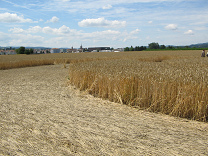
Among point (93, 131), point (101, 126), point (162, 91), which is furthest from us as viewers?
point (162, 91)

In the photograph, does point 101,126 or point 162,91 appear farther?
point 162,91

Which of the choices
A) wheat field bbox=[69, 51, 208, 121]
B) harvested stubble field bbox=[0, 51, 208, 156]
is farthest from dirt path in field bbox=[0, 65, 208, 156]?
wheat field bbox=[69, 51, 208, 121]

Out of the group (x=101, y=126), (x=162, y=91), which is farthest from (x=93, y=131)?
→ (x=162, y=91)

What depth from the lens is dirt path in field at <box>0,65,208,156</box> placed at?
3.76 metres

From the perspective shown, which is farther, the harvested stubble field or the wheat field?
the wheat field

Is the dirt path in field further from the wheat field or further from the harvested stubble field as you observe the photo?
the wheat field

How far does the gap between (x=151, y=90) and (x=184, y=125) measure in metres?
1.61

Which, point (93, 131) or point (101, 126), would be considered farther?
point (101, 126)

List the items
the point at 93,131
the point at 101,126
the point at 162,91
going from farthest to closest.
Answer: the point at 162,91 < the point at 101,126 < the point at 93,131

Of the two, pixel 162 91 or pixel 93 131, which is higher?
pixel 162 91

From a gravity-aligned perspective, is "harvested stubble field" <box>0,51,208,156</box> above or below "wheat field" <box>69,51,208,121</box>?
below

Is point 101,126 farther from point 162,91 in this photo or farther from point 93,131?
point 162,91

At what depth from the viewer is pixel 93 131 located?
4.69 meters

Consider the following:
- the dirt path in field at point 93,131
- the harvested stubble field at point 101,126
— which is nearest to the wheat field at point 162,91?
the harvested stubble field at point 101,126
